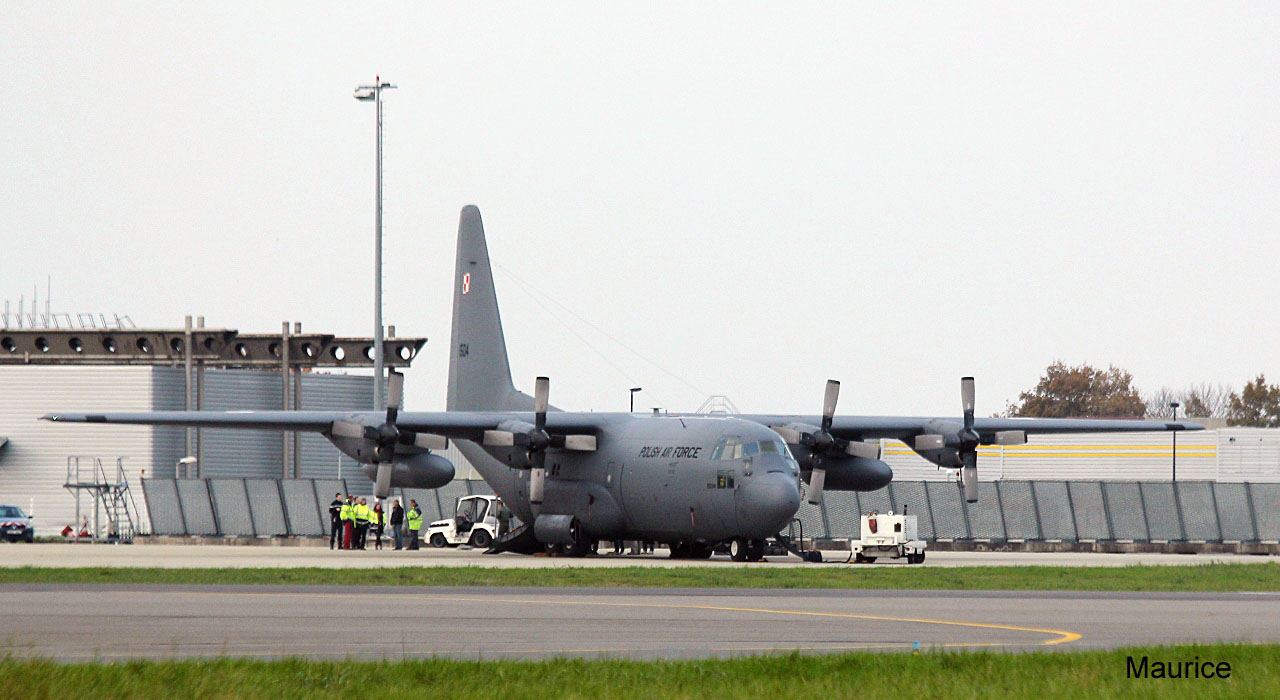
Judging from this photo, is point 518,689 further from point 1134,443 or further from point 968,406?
point 1134,443

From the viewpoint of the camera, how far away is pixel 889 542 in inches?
1652

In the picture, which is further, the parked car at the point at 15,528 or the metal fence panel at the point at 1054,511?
the parked car at the point at 15,528

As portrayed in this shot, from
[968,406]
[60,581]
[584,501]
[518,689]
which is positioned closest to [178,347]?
[584,501]

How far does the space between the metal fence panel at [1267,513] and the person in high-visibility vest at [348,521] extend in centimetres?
2766

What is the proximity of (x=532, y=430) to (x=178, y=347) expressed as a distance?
39.5 meters

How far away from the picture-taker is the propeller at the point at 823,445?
41312 mm

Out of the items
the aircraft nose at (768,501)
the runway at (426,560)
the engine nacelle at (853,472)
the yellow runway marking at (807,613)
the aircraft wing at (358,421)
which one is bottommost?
the runway at (426,560)

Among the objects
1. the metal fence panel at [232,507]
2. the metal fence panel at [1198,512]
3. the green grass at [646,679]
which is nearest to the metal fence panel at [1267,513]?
the metal fence panel at [1198,512]

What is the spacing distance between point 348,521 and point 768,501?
1656 centimetres

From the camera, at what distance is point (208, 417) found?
41.4 meters

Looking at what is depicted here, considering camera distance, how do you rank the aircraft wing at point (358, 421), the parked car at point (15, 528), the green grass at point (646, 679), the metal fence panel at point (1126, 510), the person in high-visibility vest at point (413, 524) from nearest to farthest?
the green grass at point (646, 679) < the aircraft wing at point (358, 421) < the person in high-visibility vest at point (413, 524) < the metal fence panel at point (1126, 510) < the parked car at point (15, 528)

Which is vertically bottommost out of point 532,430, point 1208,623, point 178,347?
point 1208,623

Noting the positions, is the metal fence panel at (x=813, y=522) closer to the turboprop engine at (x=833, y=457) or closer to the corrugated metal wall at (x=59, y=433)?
the turboprop engine at (x=833, y=457)

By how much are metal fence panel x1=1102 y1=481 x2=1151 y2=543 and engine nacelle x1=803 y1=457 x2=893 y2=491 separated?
12212mm
